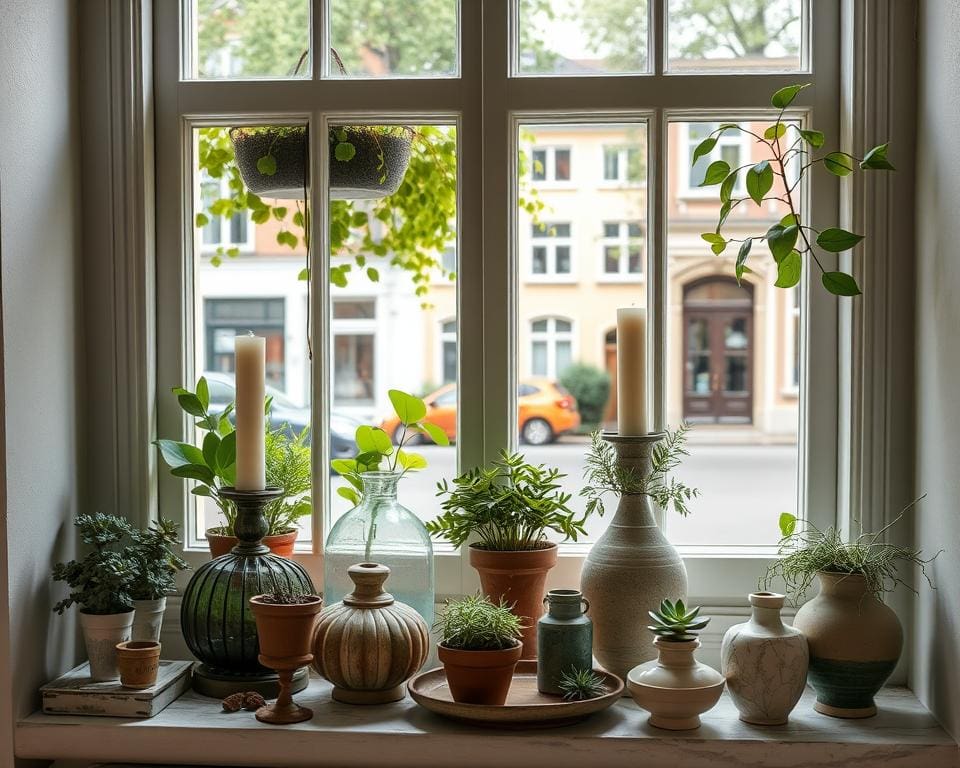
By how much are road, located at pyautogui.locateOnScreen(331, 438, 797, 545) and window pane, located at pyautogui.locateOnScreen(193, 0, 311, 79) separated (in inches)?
32.2

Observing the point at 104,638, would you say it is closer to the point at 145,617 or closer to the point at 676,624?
the point at 145,617

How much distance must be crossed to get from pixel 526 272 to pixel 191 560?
2.83ft

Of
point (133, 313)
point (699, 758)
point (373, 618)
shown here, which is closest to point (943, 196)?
point (699, 758)

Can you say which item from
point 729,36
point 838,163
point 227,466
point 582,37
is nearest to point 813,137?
point 838,163

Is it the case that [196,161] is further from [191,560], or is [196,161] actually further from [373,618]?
[373,618]

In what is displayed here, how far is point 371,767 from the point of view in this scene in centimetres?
154

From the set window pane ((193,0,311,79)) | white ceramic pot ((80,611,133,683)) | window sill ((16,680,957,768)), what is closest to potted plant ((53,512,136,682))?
white ceramic pot ((80,611,133,683))

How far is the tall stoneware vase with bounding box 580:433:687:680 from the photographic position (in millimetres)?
1658

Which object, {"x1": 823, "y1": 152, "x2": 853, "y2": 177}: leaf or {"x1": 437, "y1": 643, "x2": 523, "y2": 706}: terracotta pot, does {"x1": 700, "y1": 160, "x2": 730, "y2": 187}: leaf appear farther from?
{"x1": 437, "y1": 643, "x2": 523, "y2": 706}: terracotta pot

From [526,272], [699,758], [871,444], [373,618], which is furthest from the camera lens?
[526,272]

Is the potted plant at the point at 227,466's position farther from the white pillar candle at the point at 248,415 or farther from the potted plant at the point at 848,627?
the potted plant at the point at 848,627

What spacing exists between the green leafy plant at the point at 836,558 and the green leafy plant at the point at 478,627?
0.51 m

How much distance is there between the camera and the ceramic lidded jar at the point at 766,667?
1528 mm

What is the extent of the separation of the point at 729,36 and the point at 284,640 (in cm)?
135
